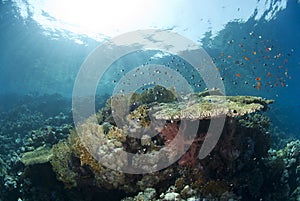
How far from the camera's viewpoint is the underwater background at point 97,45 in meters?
8.20

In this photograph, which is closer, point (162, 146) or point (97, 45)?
point (162, 146)

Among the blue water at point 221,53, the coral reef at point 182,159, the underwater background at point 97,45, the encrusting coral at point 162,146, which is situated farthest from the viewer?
the blue water at point 221,53

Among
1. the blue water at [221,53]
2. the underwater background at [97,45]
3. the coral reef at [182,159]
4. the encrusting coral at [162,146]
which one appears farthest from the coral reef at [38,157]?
the blue water at [221,53]

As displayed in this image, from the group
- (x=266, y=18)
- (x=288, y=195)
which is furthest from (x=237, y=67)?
(x=288, y=195)

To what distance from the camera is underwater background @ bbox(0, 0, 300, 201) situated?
26.9 ft

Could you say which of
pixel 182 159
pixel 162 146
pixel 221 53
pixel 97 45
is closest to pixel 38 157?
pixel 162 146

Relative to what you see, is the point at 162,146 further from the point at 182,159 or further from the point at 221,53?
the point at 221,53

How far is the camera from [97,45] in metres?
35.0

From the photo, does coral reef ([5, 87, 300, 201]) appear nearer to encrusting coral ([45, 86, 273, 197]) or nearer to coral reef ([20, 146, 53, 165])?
encrusting coral ([45, 86, 273, 197])

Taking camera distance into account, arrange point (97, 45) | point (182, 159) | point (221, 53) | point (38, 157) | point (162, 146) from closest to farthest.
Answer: point (182, 159), point (162, 146), point (38, 157), point (221, 53), point (97, 45)

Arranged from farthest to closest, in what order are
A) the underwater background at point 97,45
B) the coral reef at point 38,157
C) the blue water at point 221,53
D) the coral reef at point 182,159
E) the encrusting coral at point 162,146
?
the blue water at point 221,53
the underwater background at point 97,45
the coral reef at point 38,157
the encrusting coral at point 162,146
the coral reef at point 182,159

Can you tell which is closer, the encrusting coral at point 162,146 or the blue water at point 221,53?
the encrusting coral at point 162,146

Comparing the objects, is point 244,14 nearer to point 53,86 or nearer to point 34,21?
point 34,21

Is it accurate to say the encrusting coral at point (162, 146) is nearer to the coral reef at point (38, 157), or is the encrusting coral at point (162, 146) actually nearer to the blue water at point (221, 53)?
the coral reef at point (38, 157)
